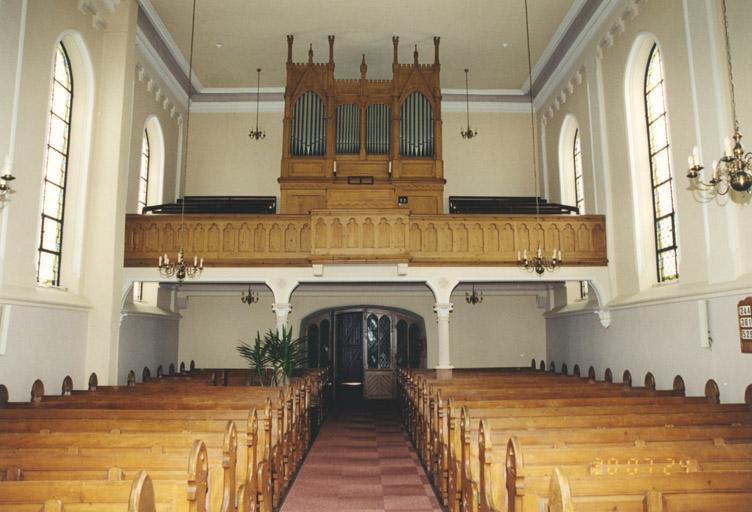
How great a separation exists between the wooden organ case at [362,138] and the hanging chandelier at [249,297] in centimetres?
341

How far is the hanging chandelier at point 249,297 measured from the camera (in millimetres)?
15953

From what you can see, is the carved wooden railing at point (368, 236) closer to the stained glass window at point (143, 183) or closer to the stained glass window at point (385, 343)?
the stained glass window at point (143, 183)

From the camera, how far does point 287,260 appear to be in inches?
480

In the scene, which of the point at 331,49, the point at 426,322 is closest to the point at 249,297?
the point at 426,322

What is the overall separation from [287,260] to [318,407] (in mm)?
3607

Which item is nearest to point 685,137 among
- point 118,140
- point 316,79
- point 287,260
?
point 287,260

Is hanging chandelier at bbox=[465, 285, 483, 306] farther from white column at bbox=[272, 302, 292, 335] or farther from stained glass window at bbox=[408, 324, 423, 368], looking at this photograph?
white column at bbox=[272, 302, 292, 335]

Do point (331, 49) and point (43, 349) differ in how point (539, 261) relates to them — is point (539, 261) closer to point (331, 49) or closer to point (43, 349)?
point (331, 49)

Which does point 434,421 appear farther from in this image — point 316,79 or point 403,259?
point 316,79

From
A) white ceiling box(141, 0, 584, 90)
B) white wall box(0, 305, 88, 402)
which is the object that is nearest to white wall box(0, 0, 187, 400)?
white wall box(0, 305, 88, 402)

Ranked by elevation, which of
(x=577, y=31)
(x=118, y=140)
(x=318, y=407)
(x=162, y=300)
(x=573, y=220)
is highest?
(x=577, y=31)

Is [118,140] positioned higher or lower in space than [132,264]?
higher

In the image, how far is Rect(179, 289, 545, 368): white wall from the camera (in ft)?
53.6

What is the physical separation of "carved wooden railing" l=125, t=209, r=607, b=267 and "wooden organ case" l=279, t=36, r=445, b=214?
1431 mm
